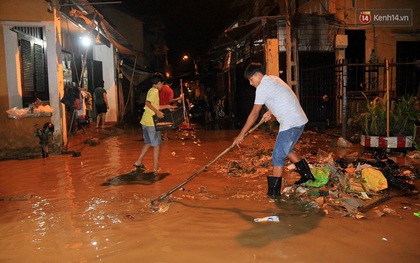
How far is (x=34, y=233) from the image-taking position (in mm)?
3963

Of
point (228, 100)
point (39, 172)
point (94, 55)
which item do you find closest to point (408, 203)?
point (39, 172)

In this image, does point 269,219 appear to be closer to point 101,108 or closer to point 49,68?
point 49,68

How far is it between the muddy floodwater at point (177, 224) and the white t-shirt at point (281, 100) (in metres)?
1.06

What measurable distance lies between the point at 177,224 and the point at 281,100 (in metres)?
2.07

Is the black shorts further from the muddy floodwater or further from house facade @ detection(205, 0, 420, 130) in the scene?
the muddy floodwater

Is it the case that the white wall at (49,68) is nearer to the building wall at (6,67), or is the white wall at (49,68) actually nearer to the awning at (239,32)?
the building wall at (6,67)

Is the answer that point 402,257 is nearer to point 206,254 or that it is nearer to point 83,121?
point 206,254

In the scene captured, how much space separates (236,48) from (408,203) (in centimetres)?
1587

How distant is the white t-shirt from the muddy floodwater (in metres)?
1.06

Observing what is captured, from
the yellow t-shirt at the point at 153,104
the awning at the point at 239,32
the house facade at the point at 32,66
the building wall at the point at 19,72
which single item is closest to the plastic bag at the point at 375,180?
the yellow t-shirt at the point at 153,104

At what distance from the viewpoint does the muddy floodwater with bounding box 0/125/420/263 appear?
3.40 meters

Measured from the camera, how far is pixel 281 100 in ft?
16.0

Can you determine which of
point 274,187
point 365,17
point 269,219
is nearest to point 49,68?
point 274,187

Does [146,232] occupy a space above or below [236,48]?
below
